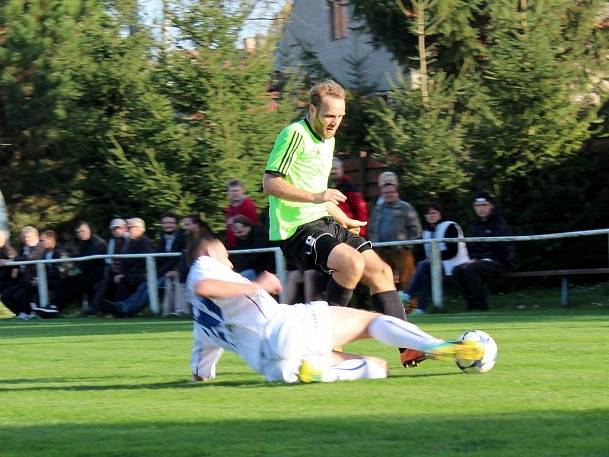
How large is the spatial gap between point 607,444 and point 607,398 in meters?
1.30

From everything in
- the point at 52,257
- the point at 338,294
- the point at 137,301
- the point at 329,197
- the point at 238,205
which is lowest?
the point at 137,301

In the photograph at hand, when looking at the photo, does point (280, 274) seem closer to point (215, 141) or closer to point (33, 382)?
point (215, 141)

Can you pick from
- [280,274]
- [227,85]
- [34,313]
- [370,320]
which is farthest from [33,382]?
[227,85]

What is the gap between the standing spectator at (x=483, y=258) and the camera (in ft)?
48.7

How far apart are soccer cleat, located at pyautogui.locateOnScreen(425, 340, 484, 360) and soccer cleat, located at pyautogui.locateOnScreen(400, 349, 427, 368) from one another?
1.20 ft

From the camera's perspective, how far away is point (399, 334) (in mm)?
6980

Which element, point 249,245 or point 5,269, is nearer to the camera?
point 249,245

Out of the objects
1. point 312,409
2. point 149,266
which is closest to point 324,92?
point 312,409

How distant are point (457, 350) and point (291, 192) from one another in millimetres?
1435

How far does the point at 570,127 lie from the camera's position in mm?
18062

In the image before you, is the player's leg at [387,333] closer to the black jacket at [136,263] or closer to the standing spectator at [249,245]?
the standing spectator at [249,245]

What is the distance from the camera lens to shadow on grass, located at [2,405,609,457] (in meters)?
4.79

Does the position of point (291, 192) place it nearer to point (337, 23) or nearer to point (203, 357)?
point (203, 357)

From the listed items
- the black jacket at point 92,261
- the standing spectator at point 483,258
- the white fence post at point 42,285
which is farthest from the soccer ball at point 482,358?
the white fence post at point 42,285
